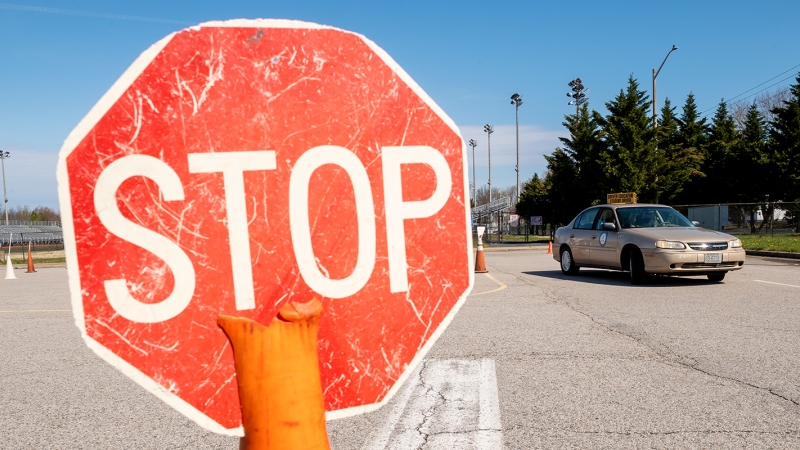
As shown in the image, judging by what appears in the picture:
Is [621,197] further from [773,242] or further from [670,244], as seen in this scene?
[670,244]

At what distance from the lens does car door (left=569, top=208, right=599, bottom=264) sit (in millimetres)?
13609

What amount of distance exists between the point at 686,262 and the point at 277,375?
435 inches

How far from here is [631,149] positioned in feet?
135

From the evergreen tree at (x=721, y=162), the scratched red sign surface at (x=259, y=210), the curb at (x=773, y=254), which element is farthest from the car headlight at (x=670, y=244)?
the evergreen tree at (x=721, y=162)

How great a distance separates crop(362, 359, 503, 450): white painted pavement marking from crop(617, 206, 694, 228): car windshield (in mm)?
8146

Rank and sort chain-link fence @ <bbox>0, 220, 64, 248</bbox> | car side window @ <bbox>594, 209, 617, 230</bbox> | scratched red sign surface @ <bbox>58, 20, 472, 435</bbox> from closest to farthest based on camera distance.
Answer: scratched red sign surface @ <bbox>58, 20, 472, 435</bbox>, car side window @ <bbox>594, 209, 617, 230</bbox>, chain-link fence @ <bbox>0, 220, 64, 248</bbox>

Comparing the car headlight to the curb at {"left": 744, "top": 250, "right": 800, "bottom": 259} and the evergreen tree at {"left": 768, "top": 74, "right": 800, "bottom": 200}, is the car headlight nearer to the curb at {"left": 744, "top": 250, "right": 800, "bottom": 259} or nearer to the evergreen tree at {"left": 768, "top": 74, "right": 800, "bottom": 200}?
the curb at {"left": 744, "top": 250, "right": 800, "bottom": 259}

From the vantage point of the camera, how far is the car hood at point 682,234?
11.6 metres

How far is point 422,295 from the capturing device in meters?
Result: 1.71

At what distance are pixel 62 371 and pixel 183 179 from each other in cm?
522

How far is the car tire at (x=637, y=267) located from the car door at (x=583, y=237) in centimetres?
146

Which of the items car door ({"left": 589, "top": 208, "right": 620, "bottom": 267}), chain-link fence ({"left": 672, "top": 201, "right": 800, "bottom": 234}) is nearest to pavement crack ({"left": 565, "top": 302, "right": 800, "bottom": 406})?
car door ({"left": 589, "top": 208, "right": 620, "bottom": 267})

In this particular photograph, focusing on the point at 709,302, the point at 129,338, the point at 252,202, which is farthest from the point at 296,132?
the point at 709,302

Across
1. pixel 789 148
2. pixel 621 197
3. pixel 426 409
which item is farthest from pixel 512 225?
pixel 426 409
